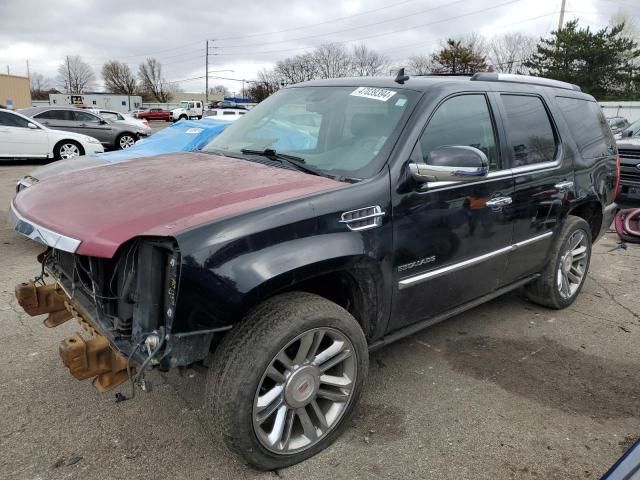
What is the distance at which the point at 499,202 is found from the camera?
333cm

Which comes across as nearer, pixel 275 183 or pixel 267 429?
pixel 267 429

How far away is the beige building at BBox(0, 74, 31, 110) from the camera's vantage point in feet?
123

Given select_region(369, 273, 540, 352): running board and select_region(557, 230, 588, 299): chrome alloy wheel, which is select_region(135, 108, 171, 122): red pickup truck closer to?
select_region(557, 230, 588, 299): chrome alloy wheel

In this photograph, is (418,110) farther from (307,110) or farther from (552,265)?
(552,265)

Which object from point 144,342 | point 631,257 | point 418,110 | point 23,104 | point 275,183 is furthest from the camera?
point 23,104

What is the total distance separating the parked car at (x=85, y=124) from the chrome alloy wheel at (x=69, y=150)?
2.26 metres

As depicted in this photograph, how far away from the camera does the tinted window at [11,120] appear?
12.9 meters

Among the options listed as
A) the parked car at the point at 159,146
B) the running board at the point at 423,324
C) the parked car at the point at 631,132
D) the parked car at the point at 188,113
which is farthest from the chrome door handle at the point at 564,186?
the parked car at the point at 188,113

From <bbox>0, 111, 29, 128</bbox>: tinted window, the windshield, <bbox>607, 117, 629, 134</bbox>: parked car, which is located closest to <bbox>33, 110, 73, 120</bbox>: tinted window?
<bbox>0, 111, 29, 128</bbox>: tinted window

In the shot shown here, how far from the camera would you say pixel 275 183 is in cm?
262

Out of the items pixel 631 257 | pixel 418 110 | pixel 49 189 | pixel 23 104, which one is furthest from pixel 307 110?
pixel 23 104

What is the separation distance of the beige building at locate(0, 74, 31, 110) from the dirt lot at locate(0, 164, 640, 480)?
134 ft

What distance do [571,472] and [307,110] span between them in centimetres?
261

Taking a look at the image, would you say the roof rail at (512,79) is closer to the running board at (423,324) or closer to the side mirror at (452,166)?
the side mirror at (452,166)
